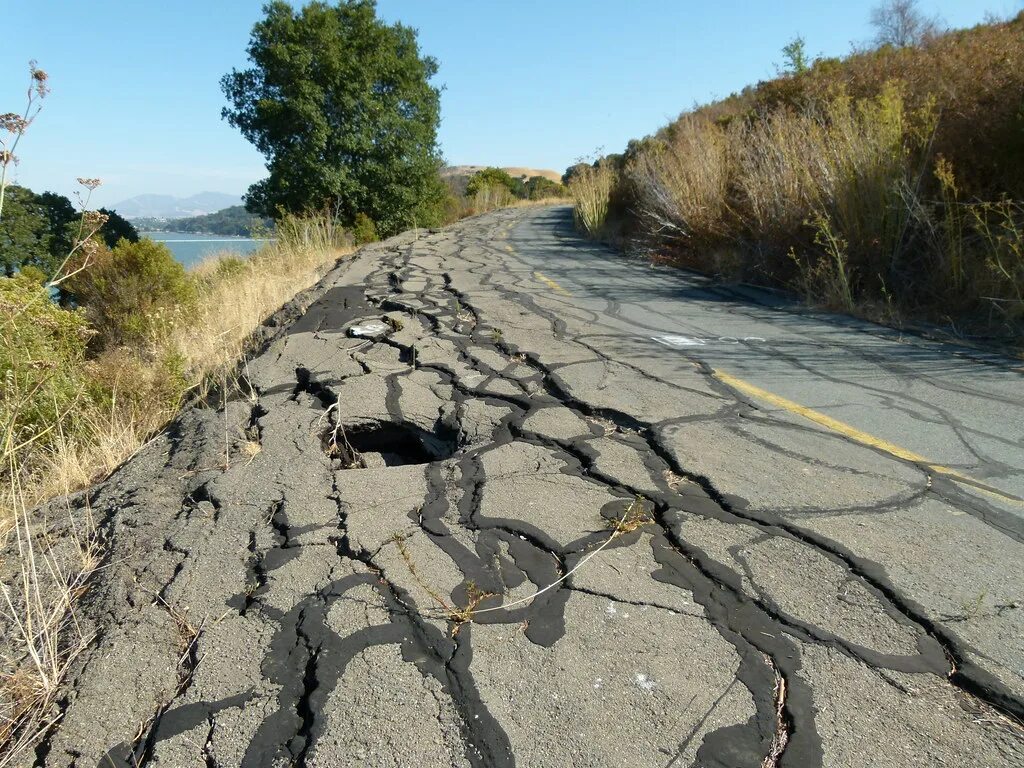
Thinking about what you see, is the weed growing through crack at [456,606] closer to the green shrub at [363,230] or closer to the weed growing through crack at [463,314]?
the weed growing through crack at [463,314]

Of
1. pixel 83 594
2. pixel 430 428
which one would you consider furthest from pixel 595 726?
pixel 430 428

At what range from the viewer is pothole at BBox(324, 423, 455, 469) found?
396 centimetres

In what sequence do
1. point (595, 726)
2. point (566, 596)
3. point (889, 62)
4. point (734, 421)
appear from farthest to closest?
point (889, 62), point (734, 421), point (566, 596), point (595, 726)

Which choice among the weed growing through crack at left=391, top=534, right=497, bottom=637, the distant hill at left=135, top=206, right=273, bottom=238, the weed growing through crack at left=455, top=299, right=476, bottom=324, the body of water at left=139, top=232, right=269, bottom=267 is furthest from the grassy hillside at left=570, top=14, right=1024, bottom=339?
the distant hill at left=135, top=206, right=273, bottom=238

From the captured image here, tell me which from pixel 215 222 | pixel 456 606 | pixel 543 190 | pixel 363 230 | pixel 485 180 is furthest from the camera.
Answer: pixel 543 190

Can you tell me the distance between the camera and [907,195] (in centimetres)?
726

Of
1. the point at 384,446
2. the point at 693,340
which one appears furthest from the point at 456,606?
the point at 693,340

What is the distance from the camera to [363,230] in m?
16.6

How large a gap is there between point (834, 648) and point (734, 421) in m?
2.06

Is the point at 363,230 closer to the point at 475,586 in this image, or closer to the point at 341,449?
the point at 341,449

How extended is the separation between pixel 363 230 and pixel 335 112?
2.85m

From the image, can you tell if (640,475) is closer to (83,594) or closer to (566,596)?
(566,596)

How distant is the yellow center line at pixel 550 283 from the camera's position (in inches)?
337

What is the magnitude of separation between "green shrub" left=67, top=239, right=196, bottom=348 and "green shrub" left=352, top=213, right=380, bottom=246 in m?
8.40
